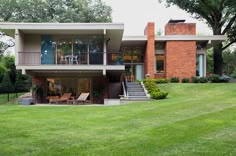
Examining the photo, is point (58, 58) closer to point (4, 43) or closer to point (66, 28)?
point (66, 28)

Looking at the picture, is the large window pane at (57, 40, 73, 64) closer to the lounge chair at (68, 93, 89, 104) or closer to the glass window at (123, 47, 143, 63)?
the lounge chair at (68, 93, 89, 104)

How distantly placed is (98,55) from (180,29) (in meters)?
9.98

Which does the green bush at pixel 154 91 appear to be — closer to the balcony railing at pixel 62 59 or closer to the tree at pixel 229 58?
the balcony railing at pixel 62 59

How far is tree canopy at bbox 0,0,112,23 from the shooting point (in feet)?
119

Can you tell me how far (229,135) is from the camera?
A: 25.2ft

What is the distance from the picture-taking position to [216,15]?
106ft

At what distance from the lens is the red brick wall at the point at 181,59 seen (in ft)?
92.7

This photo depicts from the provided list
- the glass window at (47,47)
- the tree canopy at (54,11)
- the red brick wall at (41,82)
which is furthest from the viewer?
the tree canopy at (54,11)

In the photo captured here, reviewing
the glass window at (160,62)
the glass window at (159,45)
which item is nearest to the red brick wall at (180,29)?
the glass window at (159,45)

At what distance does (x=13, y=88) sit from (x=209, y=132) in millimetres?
27360

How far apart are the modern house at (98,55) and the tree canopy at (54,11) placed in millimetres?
8579

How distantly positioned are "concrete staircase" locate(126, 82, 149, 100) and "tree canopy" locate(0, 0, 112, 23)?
14.4 m

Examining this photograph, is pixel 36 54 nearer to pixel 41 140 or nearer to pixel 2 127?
pixel 2 127

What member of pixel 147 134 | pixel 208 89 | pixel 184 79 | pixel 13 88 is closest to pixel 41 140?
pixel 147 134
